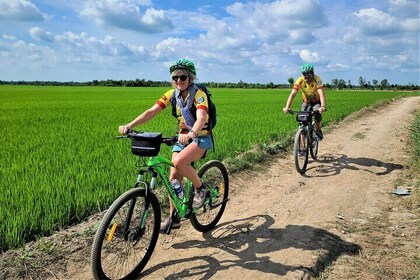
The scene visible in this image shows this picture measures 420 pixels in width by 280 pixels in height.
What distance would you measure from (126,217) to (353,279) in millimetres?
2402

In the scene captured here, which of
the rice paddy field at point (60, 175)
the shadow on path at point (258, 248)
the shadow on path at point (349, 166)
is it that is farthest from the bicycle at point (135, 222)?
the shadow on path at point (349, 166)

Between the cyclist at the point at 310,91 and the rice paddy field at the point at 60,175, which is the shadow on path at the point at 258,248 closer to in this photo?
the rice paddy field at the point at 60,175

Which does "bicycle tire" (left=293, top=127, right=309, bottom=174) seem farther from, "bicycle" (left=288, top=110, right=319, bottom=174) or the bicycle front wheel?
the bicycle front wheel

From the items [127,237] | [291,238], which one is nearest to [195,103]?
[127,237]

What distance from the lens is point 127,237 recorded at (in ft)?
11.8

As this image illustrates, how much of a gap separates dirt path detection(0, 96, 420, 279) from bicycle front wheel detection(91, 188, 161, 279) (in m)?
0.23

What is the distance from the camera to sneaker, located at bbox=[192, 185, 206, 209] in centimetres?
433

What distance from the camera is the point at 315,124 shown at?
8.94 m

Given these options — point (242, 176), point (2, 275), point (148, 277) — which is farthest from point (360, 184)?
point (2, 275)

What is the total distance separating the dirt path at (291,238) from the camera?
379 centimetres

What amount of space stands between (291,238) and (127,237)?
7.04 ft

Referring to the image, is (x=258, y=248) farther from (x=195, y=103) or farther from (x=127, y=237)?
(x=195, y=103)

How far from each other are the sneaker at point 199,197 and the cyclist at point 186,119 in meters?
0.01

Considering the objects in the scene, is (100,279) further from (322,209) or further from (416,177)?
(416,177)
